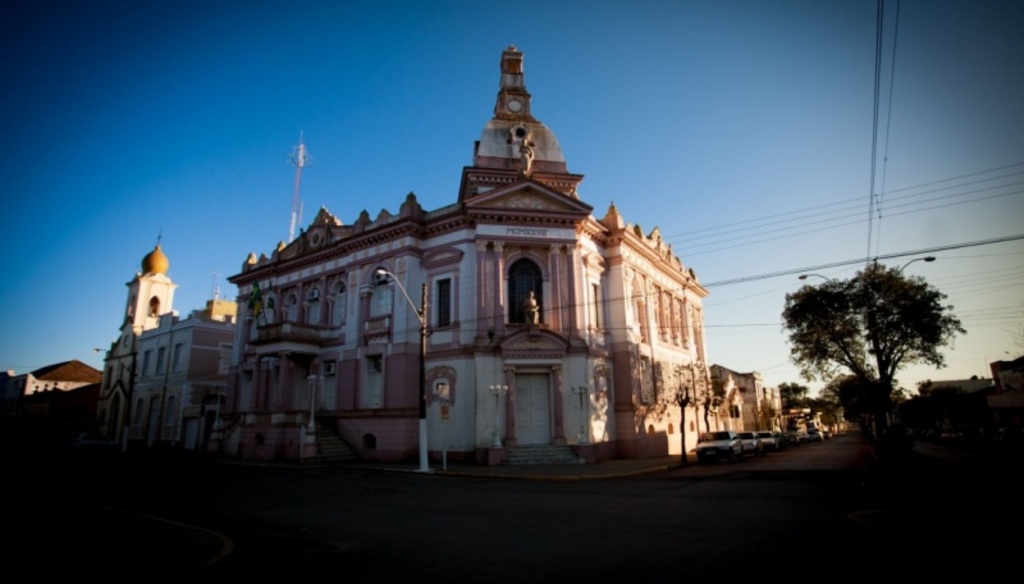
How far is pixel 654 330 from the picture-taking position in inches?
1329

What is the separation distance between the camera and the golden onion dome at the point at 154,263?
5236 centimetres

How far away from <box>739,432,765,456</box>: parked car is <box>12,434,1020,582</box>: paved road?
49.7 feet

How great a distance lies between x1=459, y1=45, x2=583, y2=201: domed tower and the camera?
30797 mm

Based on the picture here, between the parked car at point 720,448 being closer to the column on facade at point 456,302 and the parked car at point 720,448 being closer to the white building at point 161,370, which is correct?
the column on facade at point 456,302

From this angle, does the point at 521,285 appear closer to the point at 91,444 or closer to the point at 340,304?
the point at 340,304

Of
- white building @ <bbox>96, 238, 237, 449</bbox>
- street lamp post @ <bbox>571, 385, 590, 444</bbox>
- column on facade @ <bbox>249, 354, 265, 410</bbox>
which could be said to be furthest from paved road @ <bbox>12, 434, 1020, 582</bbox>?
white building @ <bbox>96, 238, 237, 449</bbox>

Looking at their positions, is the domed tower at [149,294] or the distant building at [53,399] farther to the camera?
the distant building at [53,399]

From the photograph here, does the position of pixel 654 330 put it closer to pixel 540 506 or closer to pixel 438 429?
pixel 438 429

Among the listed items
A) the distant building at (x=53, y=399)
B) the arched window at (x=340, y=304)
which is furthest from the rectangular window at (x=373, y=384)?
the distant building at (x=53, y=399)

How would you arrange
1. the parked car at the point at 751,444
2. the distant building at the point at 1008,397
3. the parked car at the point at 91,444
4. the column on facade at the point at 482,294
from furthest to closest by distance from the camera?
1. the distant building at the point at 1008,397
2. the parked car at the point at 91,444
3. the parked car at the point at 751,444
4. the column on facade at the point at 482,294

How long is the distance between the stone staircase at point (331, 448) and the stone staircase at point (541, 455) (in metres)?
9.35

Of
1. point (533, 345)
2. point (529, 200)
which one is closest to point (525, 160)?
point (529, 200)

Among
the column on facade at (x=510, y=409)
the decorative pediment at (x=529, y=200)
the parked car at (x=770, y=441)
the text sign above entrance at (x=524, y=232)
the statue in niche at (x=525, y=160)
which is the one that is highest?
the statue in niche at (x=525, y=160)

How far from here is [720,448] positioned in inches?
1061
